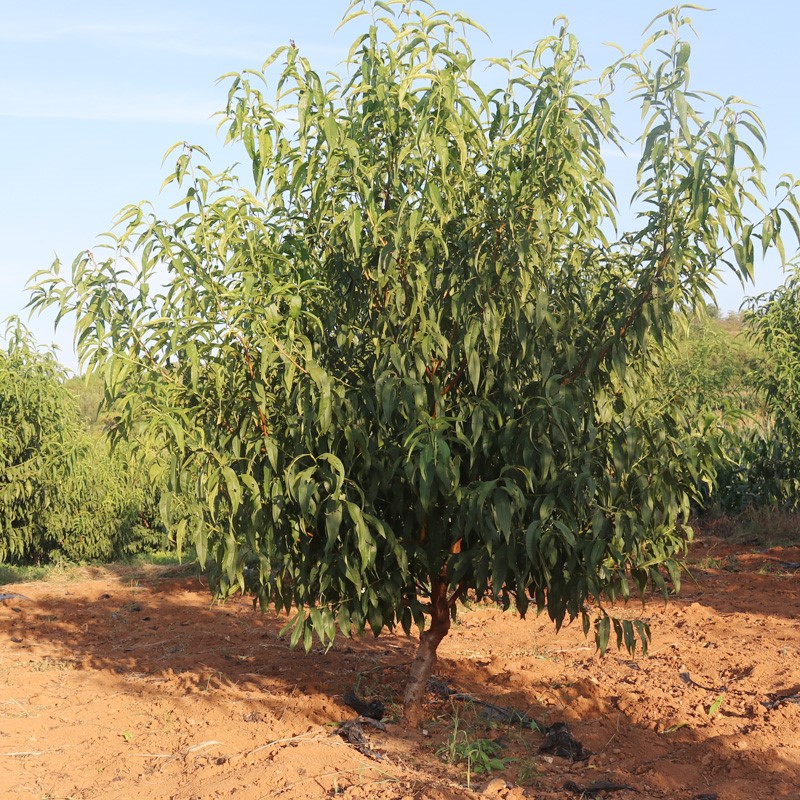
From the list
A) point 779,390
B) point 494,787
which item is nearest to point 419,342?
point 494,787

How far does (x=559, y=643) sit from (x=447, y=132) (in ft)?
13.5

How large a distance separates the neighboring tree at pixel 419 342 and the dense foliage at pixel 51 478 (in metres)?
A: 5.97

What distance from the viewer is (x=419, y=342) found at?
3.69 meters

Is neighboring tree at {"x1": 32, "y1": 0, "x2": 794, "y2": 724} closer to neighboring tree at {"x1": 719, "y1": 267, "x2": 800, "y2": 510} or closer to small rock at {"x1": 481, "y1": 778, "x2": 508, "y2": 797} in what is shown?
small rock at {"x1": 481, "y1": 778, "x2": 508, "y2": 797}

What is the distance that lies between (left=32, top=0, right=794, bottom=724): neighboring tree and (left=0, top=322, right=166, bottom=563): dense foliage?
5.97 m

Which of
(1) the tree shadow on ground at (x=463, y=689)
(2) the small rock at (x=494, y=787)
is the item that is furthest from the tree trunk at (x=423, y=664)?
(2) the small rock at (x=494, y=787)

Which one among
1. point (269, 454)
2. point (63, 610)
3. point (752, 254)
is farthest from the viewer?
point (63, 610)

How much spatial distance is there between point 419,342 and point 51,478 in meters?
8.31

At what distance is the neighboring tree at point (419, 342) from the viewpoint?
11.4 ft

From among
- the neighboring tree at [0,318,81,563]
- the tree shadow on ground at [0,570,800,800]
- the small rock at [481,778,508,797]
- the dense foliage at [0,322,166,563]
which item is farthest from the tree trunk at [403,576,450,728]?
the neighboring tree at [0,318,81,563]

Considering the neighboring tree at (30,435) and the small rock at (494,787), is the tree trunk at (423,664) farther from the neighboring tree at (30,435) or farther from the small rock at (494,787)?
the neighboring tree at (30,435)

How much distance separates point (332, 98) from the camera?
153 inches

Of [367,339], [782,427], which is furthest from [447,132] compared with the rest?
[782,427]

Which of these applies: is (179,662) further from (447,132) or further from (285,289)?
(447,132)
